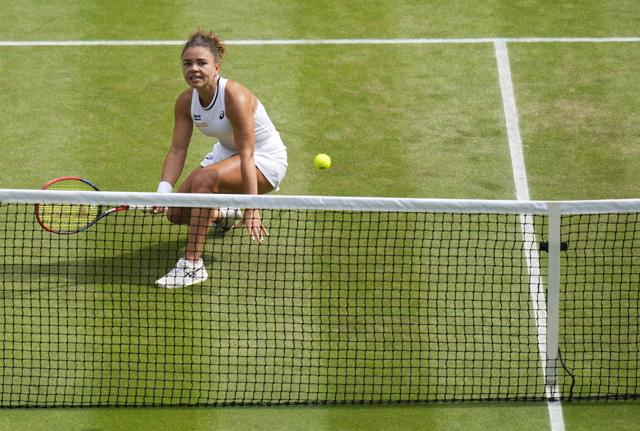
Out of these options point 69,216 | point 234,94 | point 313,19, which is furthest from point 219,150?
point 313,19

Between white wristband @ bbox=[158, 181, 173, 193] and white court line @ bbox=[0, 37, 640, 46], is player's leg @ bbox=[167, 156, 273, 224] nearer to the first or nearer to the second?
white wristband @ bbox=[158, 181, 173, 193]

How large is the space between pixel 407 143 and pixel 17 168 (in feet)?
12.1

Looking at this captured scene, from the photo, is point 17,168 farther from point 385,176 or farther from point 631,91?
point 631,91

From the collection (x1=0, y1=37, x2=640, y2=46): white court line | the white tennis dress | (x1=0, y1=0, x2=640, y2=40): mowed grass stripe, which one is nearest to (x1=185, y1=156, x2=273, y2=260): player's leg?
the white tennis dress

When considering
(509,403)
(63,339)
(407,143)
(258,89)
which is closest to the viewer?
(509,403)

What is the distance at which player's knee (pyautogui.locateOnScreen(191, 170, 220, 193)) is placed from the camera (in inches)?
427

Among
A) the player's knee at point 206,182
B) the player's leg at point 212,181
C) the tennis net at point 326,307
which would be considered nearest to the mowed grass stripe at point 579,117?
the tennis net at point 326,307

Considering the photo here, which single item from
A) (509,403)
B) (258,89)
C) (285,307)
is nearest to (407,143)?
(258,89)

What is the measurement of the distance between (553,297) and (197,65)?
339 cm

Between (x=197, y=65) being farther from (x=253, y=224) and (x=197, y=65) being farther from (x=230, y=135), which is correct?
(x=253, y=224)

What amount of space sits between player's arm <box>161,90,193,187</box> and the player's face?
1.33 ft

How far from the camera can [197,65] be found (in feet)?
34.8

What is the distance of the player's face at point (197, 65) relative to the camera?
10.6 meters

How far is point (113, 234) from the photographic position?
11.4m
